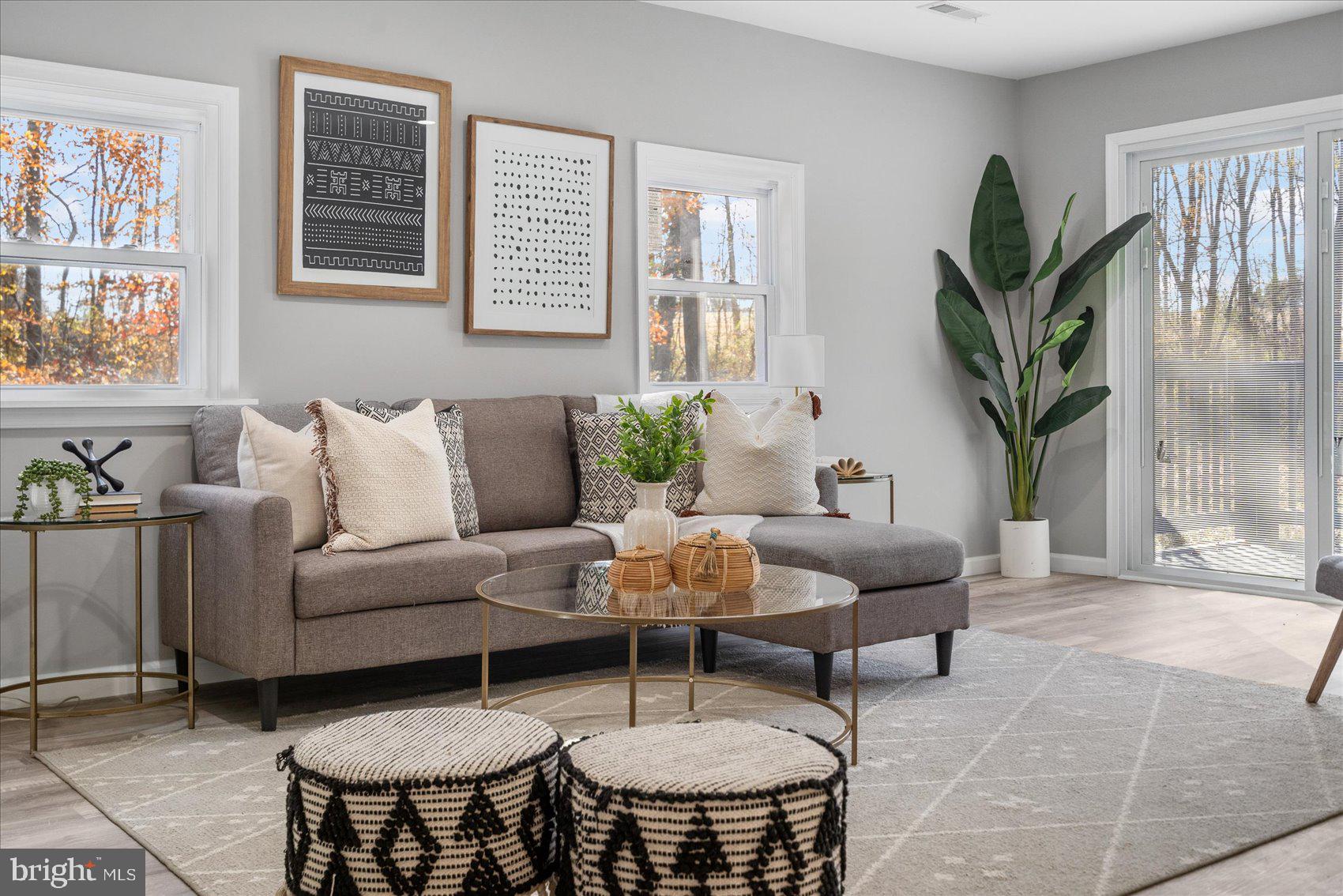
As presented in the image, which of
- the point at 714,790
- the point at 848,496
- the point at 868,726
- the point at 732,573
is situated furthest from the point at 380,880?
the point at 848,496

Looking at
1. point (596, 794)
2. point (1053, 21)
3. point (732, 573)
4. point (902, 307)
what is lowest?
point (596, 794)

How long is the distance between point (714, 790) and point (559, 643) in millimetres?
2856

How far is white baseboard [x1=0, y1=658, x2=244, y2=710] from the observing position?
3.56m

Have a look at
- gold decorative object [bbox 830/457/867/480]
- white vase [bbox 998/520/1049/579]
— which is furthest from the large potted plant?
gold decorative object [bbox 830/457/867/480]

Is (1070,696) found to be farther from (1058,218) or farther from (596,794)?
(1058,218)

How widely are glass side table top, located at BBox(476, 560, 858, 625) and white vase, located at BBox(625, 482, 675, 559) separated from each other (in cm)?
14

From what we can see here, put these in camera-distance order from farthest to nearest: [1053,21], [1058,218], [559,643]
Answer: [1058,218]
[1053,21]
[559,643]

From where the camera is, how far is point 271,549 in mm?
3178

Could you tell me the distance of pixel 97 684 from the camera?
371cm

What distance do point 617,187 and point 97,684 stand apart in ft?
8.98

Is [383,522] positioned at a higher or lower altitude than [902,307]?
lower

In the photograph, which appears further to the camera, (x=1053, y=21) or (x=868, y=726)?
(x=1053, y=21)

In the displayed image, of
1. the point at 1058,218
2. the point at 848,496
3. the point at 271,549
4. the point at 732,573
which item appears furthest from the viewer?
Answer: the point at 1058,218

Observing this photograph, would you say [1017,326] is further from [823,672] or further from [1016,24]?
[823,672]
